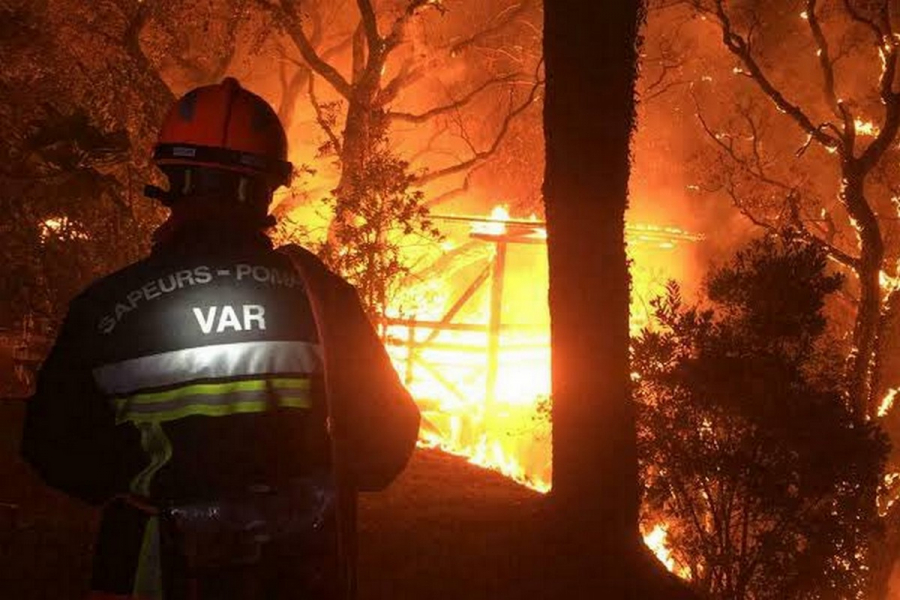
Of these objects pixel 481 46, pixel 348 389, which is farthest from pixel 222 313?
pixel 481 46

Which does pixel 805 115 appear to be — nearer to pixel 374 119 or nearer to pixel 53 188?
pixel 374 119

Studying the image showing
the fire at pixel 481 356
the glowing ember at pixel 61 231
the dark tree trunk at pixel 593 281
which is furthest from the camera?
the fire at pixel 481 356

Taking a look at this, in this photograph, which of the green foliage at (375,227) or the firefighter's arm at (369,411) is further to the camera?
the green foliage at (375,227)

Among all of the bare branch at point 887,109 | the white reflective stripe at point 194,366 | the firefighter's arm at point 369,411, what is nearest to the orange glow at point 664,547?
the firefighter's arm at point 369,411

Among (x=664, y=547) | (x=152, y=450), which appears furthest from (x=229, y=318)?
(x=664, y=547)

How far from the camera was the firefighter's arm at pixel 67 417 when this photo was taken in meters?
2.60

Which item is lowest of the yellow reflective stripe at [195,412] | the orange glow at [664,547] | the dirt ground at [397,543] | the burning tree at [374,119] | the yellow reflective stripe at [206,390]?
the orange glow at [664,547]

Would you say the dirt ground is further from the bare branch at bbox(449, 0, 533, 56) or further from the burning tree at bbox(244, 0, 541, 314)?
the bare branch at bbox(449, 0, 533, 56)

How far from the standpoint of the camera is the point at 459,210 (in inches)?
1121

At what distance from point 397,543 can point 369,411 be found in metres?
3.79

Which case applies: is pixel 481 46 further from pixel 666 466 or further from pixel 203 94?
pixel 203 94

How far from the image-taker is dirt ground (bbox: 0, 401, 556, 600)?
580 centimetres

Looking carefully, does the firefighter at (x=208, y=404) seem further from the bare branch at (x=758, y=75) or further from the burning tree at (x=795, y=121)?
the burning tree at (x=795, y=121)

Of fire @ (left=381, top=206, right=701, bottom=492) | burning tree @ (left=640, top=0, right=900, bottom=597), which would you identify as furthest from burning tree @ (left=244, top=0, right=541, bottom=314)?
burning tree @ (left=640, top=0, right=900, bottom=597)
